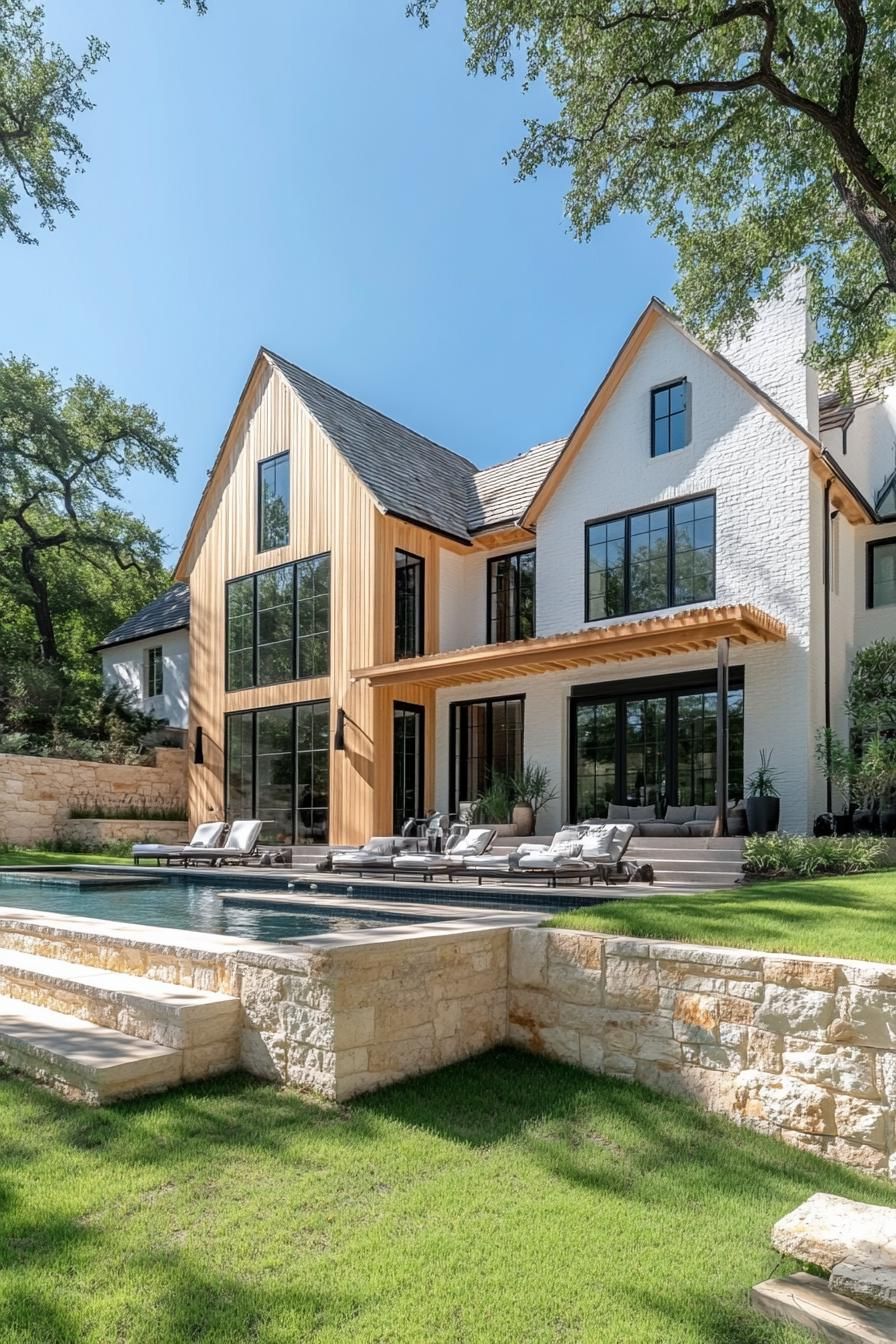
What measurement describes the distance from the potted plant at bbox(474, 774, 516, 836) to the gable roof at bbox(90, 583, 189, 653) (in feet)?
36.1

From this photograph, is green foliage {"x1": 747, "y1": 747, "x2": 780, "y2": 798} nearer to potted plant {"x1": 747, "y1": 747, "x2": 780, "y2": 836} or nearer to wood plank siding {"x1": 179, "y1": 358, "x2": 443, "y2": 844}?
potted plant {"x1": 747, "y1": 747, "x2": 780, "y2": 836}

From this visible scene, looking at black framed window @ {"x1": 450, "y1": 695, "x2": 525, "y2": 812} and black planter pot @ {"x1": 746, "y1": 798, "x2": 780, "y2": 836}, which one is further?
black framed window @ {"x1": 450, "y1": 695, "x2": 525, "y2": 812}

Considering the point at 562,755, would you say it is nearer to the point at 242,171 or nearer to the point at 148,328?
the point at 242,171

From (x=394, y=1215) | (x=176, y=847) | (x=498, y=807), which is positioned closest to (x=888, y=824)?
(x=498, y=807)

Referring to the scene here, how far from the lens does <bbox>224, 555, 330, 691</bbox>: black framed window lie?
18.8 m

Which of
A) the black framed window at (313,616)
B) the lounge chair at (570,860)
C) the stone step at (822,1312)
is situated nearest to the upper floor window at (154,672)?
the black framed window at (313,616)

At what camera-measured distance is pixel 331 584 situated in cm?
1850

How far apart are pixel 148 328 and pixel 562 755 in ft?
63.8

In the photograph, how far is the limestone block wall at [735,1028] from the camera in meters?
4.08

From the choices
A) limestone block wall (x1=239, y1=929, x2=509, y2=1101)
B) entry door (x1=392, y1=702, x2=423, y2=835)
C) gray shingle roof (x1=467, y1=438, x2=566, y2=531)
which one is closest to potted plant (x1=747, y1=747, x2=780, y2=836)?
entry door (x1=392, y1=702, x2=423, y2=835)

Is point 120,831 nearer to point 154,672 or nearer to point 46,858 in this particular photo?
point 46,858

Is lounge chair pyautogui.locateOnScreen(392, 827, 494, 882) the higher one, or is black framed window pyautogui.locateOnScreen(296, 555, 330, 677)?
black framed window pyautogui.locateOnScreen(296, 555, 330, 677)

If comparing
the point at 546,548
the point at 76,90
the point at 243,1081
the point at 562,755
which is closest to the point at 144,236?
the point at 76,90

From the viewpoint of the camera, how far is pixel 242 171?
1731 cm
